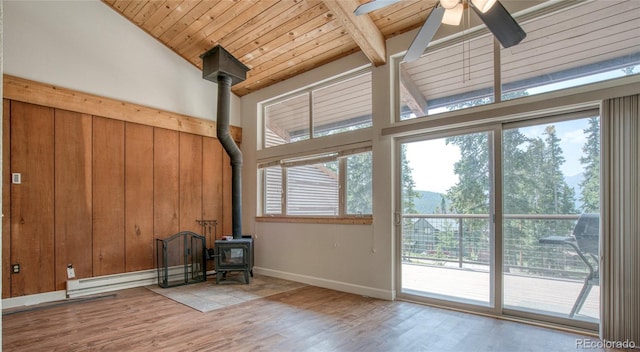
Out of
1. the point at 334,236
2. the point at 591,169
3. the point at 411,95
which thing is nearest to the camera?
the point at 591,169

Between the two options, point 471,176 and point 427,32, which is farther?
point 471,176

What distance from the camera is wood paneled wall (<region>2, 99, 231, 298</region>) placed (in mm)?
4168

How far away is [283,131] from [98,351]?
3.90 metres

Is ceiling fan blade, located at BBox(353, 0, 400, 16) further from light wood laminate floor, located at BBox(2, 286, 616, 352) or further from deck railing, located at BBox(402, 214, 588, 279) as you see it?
light wood laminate floor, located at BBox(2, 286, 616, 352)

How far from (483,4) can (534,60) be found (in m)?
1.61

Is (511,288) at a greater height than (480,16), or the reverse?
(480,16)

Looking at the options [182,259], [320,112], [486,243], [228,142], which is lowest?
[182,259]

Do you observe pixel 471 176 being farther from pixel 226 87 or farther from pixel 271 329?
pixel 226 87

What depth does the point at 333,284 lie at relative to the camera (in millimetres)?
4887

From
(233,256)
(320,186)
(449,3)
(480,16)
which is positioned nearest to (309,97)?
(320,186)

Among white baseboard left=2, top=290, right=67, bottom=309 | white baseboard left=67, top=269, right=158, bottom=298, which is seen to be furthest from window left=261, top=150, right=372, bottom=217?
white baseboard left=2, top=290, right=67, bottom=309

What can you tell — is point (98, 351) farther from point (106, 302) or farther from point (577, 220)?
point (577, 220)

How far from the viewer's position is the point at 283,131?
593cm

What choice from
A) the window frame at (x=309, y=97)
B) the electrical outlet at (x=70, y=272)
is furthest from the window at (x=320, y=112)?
the electrical outlet at (x=70, y=272)
